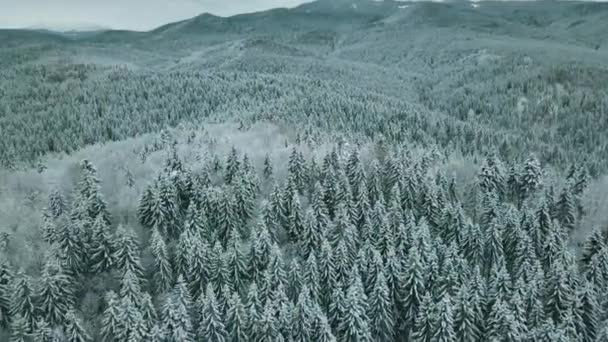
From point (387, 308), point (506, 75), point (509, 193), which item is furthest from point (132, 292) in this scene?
point (506, 75)

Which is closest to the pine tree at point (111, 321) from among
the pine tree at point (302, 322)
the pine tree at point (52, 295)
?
the pine tree at point (52, 295)

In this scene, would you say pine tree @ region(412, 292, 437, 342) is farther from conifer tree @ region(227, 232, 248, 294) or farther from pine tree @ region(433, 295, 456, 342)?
conifer tree @ region(227, 232, 248, 294)

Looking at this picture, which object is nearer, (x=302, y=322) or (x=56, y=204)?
Answer: (x=302, y=322)

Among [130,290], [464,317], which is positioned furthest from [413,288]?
[130,290]

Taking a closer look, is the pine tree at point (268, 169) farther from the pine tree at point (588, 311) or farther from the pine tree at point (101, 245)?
the pine tree at point (588, 311)

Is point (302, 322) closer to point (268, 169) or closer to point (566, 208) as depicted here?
point (268, 169)

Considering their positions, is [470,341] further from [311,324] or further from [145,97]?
[145,97]

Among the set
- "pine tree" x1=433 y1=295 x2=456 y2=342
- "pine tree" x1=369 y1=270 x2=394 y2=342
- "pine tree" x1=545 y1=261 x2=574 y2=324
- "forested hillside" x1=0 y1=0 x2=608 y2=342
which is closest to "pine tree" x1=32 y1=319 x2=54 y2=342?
"forested hillside" x1=0 y1=0 x2=608 y2=342

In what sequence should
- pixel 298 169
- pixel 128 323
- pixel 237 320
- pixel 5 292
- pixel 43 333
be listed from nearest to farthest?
pixel 43 333 → pixel 128 323 → pixel 237 320 → pixel 5 292 → pixel 298 169
